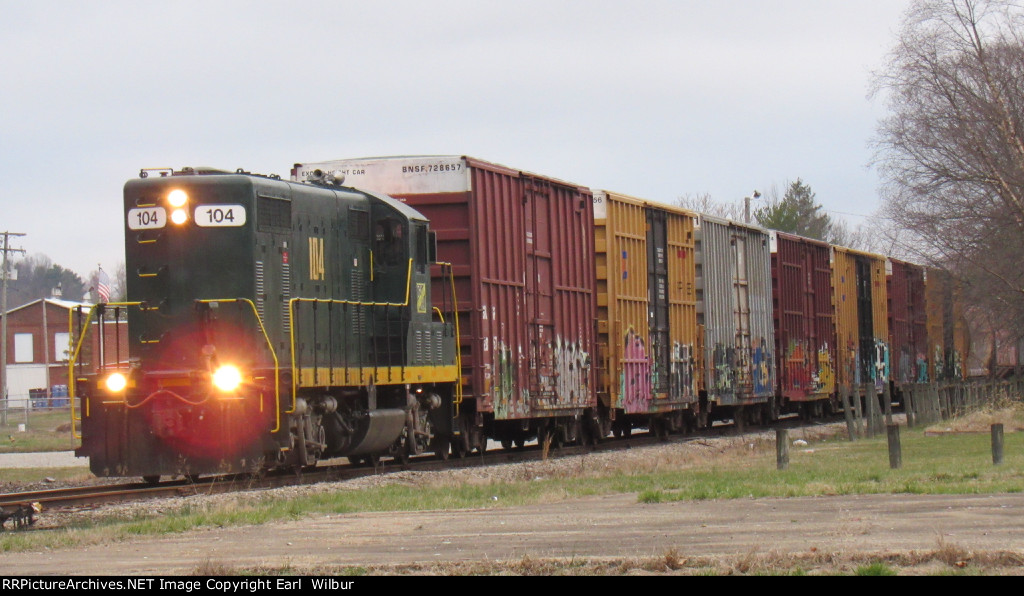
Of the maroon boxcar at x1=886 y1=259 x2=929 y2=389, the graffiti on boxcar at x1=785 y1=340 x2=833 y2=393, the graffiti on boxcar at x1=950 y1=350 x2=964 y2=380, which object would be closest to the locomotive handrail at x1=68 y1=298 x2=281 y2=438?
the graffiti on boxcar at x1=785 y1=340 x2=833 y2=393

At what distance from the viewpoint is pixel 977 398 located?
111ft

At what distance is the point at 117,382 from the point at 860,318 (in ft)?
88.7

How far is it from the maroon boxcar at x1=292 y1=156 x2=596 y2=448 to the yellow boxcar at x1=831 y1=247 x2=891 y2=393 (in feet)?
47.9

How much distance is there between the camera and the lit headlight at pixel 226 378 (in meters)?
14.8

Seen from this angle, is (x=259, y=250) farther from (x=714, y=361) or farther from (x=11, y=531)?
(x=714, y=361)

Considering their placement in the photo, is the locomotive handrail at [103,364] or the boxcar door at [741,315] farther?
the boxcar door at [741,315]

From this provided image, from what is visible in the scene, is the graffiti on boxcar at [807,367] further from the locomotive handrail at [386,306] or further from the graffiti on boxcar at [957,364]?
the locomotive handrail at [386,306]

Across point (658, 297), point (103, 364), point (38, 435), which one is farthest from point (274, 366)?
point (38, 435)

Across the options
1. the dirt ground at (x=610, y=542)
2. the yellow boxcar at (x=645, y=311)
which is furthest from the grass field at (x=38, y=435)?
the dirt ground at (x=610, y=542)

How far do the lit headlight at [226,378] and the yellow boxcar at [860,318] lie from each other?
23.1 meters

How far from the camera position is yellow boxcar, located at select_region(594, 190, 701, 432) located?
23188 millimetres

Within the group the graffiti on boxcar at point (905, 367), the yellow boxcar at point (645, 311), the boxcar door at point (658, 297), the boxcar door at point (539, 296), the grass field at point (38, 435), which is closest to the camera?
the boxcar door at point (539, 296)
